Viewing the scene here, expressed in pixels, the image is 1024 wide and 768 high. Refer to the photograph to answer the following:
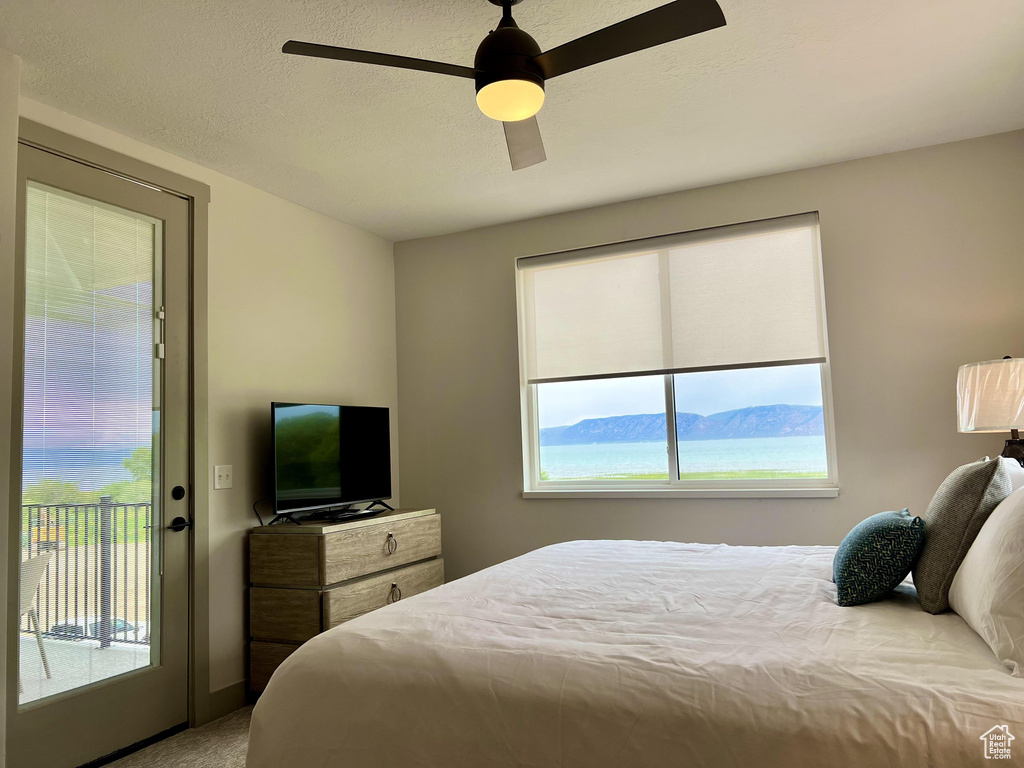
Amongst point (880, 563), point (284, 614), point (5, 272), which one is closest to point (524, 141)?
point (880, 563)

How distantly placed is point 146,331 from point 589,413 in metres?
2.50

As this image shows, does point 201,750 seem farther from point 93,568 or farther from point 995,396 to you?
point 995,396

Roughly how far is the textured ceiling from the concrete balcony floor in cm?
215

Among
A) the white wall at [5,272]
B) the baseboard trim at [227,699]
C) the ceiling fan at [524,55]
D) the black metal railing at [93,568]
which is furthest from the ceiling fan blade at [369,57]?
the baseboard trim at [227,699]

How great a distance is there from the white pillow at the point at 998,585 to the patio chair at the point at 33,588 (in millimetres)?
3013

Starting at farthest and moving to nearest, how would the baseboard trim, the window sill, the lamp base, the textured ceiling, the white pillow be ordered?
1. the window sill
2. the baseboard trim
3. the lamp base
4. the textured ceiling
5. the white pillow

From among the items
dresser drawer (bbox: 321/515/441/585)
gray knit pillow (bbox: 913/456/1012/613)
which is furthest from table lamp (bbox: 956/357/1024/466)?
dresser drawer (bbox: 321/515/441/585)

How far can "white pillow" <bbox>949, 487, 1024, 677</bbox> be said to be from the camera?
1326 millimetres

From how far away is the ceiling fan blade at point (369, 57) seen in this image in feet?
6.23

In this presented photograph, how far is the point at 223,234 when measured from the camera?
11.6ft

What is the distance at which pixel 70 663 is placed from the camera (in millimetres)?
2719

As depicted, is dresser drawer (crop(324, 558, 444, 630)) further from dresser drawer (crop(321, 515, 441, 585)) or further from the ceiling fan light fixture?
the ceiling fan light fixture

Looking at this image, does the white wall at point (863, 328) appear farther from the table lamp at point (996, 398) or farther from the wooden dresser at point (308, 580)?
the wooden dresser at point (308, 580)

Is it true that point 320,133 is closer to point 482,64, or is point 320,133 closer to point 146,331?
point 146,331
